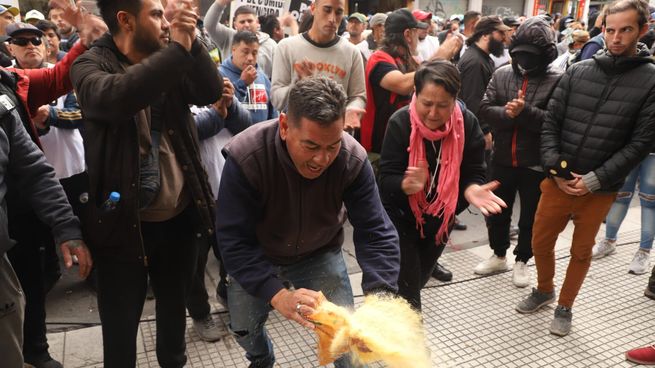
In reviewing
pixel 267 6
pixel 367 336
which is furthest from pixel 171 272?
pixel 267 6

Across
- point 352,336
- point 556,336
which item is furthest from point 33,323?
point 556,336

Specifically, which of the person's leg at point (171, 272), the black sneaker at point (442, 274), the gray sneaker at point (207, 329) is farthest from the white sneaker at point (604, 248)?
the person's leg at point (171, 272)

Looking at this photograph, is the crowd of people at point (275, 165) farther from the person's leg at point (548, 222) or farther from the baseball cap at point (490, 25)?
the baseball cap at point (490, 25)

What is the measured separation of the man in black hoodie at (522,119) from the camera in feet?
12.6

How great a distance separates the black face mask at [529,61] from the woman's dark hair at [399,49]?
3.04 ft

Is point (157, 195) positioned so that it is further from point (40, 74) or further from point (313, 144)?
point (40, 74)

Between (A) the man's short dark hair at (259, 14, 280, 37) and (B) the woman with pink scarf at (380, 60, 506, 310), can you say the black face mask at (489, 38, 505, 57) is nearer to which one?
(B) the woman with pink scarf at (380, 60, 506, 310)

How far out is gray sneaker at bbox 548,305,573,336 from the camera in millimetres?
3592

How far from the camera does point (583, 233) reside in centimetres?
352

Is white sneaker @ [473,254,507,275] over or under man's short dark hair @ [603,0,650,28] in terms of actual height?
under

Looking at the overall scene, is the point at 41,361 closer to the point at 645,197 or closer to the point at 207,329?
the point at 207,329

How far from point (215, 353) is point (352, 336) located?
1760 mm

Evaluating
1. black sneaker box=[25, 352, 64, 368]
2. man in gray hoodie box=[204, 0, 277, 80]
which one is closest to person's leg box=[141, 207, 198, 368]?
black sneaker box=[25, 352, 64, 368]

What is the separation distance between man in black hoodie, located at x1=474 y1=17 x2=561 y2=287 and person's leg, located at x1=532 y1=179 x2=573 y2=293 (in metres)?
0.45
